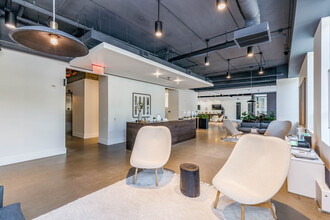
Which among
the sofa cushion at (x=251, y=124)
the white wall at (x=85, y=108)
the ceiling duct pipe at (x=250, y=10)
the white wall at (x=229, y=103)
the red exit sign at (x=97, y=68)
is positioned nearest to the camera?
the ceiling duct pipe at (x=250, y=10)

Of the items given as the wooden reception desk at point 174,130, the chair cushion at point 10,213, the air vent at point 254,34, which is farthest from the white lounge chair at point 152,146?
the air vent at point 254,34

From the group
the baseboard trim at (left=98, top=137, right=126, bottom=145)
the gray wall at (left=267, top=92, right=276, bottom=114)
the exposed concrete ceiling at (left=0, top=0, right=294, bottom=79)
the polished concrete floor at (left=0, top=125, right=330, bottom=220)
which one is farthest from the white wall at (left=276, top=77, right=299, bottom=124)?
the gray wall at (left=267, top=92, right=276, bottom=114)

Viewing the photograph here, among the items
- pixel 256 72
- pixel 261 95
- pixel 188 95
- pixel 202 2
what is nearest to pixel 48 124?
pixel 202 2

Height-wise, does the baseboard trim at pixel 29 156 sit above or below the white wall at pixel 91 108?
below

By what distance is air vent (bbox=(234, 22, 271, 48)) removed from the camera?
260cm

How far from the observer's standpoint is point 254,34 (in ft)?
8.83

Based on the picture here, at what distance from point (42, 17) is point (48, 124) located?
279 cm

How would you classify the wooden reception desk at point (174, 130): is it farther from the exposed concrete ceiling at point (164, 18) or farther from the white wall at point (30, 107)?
the exposed concrete ceiling at point (164, 18)

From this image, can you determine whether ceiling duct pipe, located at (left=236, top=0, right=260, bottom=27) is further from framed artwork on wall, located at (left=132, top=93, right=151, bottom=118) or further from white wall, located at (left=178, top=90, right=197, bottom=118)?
white wall, located at (left=178, top=90, right=197, bottom=118)

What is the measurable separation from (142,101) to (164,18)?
4.15 m

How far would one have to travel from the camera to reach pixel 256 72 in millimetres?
7840

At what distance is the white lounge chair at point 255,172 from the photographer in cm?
168

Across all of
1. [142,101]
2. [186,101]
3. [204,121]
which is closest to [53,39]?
[142,101]

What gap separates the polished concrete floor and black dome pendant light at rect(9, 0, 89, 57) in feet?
6.74
